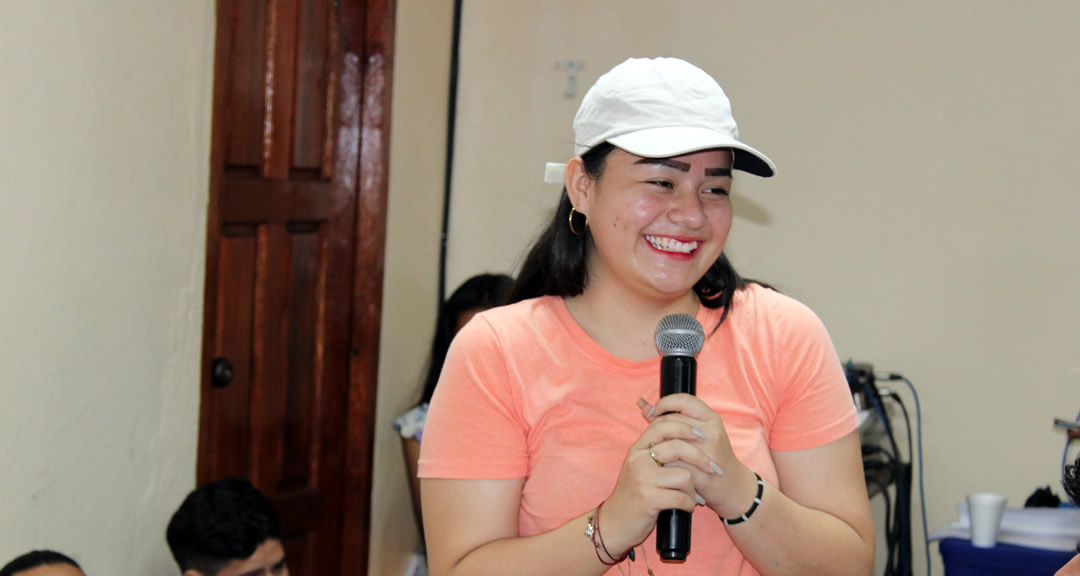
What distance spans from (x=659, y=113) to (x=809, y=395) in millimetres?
422

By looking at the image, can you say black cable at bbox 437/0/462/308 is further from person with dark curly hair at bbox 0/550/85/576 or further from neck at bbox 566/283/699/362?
neck at bbox 566/283/699/362

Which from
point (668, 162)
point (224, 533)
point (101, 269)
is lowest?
point (224, 533)

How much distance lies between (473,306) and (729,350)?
229 cm

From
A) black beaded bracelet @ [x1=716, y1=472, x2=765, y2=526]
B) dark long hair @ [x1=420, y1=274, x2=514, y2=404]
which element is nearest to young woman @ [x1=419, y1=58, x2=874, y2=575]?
black beaded bracelet @ [x1=716, y1=472, x2=765, y2=526]

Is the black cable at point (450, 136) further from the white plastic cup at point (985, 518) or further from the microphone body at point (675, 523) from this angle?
the microphone body at point (675, 523)

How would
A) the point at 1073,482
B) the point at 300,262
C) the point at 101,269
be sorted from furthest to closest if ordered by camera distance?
the point at 300,262
the point at 101,269
the point at 1073,482

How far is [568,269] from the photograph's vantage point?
158cm

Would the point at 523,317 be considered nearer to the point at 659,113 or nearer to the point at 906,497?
the point at 659,113

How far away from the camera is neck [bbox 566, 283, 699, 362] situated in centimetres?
151

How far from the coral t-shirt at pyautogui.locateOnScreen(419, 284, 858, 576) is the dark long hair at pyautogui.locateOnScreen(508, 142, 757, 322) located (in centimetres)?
8

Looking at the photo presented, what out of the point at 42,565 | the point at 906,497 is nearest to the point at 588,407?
the point at 42,565

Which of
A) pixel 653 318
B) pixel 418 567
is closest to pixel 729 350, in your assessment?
pixel 653 318

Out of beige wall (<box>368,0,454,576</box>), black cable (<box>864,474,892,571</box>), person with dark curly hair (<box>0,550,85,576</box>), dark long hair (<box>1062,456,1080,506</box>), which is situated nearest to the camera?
dark long hair (<box>1062,456,1080,506</box>)

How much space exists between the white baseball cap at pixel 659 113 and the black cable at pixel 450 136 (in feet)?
A: 8.80
